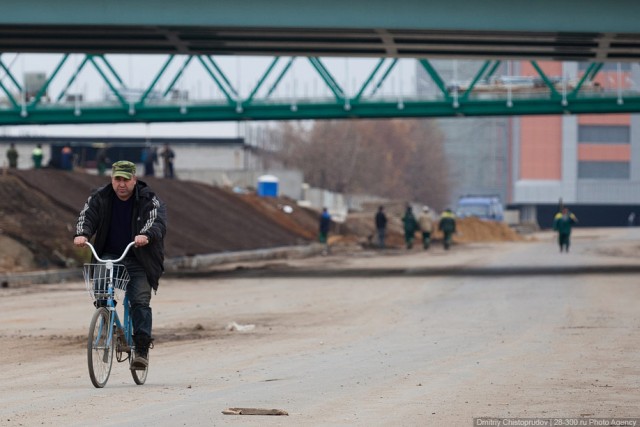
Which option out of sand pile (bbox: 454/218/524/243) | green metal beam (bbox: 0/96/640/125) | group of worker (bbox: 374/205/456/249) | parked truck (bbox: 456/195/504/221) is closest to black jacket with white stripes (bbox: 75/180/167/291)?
green metal beam (bbox: 0/96/640/125)

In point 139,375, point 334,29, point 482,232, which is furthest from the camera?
point 482,232

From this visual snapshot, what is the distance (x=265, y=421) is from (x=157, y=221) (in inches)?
103

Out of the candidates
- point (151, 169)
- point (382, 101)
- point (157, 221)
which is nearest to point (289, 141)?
point (151, 169)

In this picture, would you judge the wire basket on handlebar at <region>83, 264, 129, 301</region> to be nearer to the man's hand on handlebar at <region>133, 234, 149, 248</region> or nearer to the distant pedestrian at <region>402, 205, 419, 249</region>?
the man's hand on handlebar at <region>133, 234, 149, 248</region>

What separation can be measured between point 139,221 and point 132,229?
11cm

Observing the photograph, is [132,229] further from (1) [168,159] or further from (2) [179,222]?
(1) [168,159]

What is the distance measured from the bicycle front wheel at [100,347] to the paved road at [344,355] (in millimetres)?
157

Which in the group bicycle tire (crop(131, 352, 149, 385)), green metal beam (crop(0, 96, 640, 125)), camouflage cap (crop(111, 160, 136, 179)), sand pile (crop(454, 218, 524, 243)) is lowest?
sand pile (crop(454, 218, 524, 243))

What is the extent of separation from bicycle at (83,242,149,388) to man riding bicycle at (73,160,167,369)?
9cm

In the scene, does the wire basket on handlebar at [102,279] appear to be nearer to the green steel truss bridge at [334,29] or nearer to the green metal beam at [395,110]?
the green steel truss bridge at [334,29]

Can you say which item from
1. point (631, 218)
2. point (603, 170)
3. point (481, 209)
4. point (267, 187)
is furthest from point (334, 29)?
point (603, 170)

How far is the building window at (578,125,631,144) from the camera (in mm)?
131875

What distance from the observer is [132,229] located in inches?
449

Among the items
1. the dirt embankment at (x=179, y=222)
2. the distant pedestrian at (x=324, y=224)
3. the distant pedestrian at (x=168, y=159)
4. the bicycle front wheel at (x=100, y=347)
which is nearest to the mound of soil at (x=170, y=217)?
the dirt embankment at (x=179, y=222)
